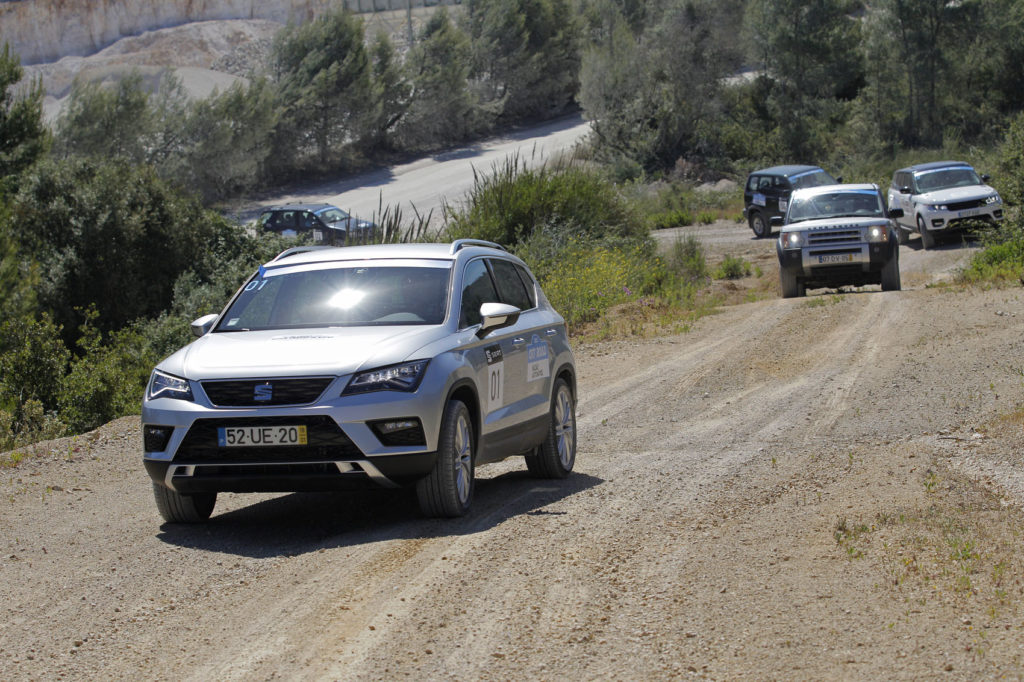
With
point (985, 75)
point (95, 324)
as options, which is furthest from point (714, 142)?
point (95, 324)

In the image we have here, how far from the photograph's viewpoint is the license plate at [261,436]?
6.54 metres

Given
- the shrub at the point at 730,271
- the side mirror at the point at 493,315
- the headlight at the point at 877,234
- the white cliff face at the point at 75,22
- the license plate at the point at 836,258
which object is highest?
the white cliff face at the point at 75,22

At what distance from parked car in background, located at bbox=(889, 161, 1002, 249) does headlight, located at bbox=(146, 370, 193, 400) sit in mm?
24744

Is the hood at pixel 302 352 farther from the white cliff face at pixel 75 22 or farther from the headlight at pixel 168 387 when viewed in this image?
the white cliff face at pixel 75 22

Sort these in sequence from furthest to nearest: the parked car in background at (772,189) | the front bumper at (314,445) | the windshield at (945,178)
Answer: the parked car in background at (772,189) < the windshield at (945,178) < the front bumper at (314,445)

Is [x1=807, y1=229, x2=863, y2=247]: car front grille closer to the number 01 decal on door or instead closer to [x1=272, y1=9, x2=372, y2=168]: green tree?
the number 01 decal on door

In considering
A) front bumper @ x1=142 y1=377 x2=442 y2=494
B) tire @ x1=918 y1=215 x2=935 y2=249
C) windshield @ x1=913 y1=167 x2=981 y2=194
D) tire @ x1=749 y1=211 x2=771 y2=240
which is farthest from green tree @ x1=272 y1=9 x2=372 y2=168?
front bumper @ x1=142 y1=377 x2=442 y2=494

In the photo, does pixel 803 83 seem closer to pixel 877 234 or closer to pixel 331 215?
pixel 331 215

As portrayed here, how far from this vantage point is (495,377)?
7637 mm

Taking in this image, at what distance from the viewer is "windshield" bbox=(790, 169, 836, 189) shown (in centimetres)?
3512

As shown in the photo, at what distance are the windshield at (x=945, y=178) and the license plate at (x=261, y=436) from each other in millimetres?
27003

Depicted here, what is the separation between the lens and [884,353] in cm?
1426

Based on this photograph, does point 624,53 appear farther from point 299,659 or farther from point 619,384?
point 299,659

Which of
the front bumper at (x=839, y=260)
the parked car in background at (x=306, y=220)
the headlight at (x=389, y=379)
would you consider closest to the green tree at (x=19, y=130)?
the parked car in background at (x=306, y=220)
